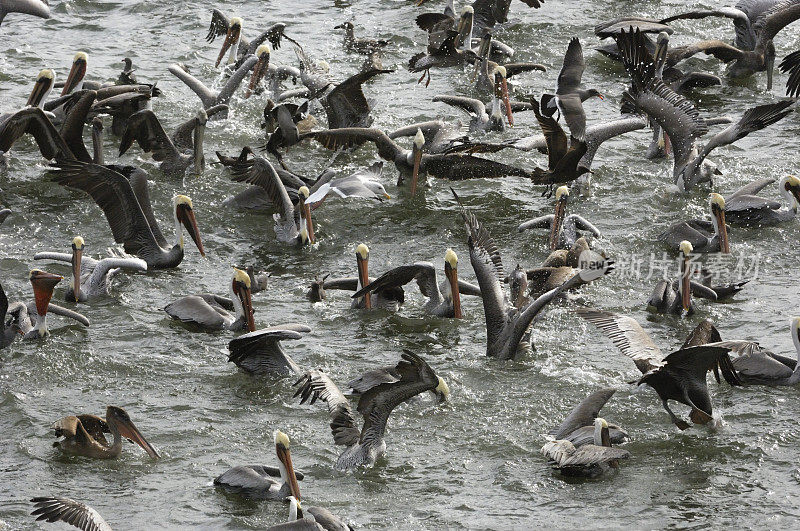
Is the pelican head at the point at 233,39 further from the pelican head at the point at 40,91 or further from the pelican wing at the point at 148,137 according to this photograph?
the pelican wing at the point at 148,137

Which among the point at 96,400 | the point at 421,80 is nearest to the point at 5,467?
the point at 96,400

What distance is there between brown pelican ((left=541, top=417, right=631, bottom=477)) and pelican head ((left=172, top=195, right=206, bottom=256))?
446cm

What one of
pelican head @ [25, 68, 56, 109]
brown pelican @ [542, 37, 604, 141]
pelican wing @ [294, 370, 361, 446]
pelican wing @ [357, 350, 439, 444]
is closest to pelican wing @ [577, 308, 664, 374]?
pelican wing @ [357, 350, 439, 444]

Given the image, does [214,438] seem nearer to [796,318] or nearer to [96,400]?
[96,400]

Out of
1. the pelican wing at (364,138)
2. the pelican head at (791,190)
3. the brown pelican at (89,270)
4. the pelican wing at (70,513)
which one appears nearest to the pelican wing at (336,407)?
the pelican wing at (70,513)

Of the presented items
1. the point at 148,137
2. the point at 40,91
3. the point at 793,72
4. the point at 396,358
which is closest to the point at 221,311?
the point at 396,358

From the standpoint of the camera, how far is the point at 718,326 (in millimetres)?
9703

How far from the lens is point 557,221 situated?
1091cm

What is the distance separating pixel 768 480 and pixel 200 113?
22.7 feet

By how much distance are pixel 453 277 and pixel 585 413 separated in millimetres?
2147

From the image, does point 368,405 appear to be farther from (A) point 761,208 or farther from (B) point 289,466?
(A) point 761,208

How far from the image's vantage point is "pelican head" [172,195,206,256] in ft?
35.3

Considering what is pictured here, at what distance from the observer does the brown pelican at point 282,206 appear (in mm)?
11219

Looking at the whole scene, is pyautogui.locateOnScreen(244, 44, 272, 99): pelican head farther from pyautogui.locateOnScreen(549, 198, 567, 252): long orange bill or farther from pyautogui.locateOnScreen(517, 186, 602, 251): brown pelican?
pyautogui.locateOnScreen(549, 198, 567, 252): long orange bill
